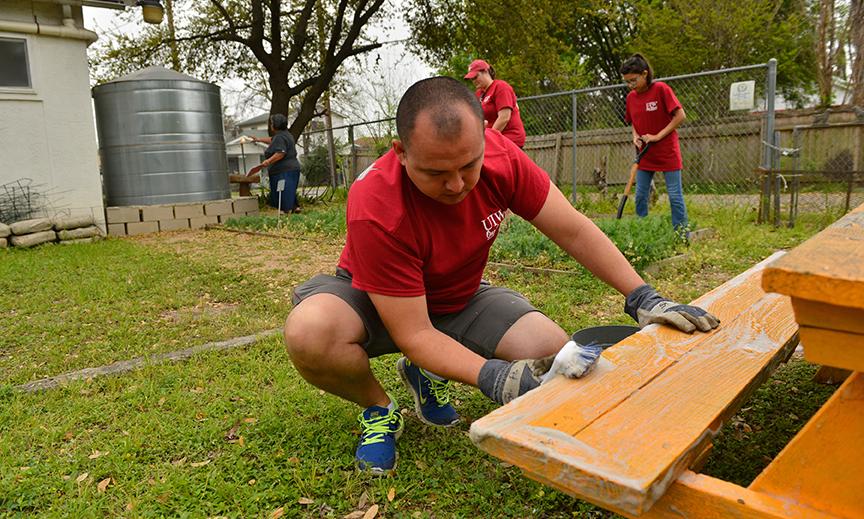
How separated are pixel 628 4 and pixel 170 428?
77.7ft

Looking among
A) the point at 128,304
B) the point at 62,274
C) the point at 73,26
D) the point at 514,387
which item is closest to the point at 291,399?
the point at 514,387

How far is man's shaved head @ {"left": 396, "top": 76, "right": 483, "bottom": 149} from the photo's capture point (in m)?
1.66

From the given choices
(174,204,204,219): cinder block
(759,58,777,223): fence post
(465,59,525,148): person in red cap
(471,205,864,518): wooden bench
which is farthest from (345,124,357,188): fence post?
(471,205,864,518): wooden bench

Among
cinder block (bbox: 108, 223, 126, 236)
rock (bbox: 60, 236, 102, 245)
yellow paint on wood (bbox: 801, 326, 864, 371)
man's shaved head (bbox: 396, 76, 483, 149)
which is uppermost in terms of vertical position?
man's shaved head (bbox: 396, 76, 483, 149)

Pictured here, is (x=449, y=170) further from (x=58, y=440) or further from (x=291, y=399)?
(x=58, y=440)

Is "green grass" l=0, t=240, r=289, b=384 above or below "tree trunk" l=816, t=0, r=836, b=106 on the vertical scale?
below

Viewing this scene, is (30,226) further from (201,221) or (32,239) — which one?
(201,221)

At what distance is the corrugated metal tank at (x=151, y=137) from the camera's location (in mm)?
10461

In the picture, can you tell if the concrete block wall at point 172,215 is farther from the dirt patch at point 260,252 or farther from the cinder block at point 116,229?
the dirt patch at point 260,252

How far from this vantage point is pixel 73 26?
30.5ft

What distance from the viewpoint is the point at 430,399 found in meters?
2.55

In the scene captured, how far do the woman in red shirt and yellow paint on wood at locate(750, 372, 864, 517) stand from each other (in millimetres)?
5334

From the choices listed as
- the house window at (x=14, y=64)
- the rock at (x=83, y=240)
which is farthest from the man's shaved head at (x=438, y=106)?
the house window at (x=14, y=64)

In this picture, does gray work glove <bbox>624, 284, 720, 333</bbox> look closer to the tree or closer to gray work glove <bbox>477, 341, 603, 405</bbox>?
gray work glove <bbox>477, 341, 603, 405</bbox>
